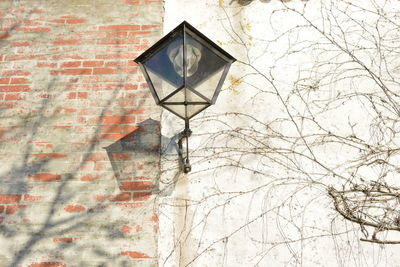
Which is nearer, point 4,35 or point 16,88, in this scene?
point 16,88

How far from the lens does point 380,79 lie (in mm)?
3188

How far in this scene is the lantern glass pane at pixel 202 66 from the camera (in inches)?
90.0

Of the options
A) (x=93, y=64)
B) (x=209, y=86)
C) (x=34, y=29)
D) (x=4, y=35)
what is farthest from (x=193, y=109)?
(x=4, y=35)

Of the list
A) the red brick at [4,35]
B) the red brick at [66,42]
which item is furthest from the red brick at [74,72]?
the red brick at [4,35]

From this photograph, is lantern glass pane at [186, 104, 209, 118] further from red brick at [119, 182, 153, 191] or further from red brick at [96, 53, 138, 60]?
red brick at [96, 53, 138, 60]

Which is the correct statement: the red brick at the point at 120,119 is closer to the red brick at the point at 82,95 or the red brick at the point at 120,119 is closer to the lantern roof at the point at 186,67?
the red brick at the point at 82,95

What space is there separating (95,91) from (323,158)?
195 centimetres

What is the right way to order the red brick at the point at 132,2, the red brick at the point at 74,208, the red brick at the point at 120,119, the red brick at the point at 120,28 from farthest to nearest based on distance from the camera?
1. the red brick at the point at 132,2
2. the red brick at the point at 120,28
3. the red brick at the point at 120,119
4. the red brick at the point at 74,208

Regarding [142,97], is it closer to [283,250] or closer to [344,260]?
[283,250]

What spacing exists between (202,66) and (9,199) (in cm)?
181

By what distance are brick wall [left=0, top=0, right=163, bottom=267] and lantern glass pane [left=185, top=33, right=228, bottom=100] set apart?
0.85 meters

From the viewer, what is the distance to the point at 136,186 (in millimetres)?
2859

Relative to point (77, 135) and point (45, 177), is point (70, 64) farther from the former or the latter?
point (45, 177)

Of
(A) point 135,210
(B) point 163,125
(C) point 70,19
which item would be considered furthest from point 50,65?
(A) point 135,210
